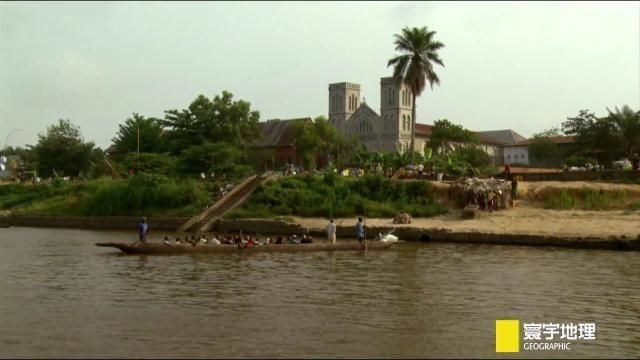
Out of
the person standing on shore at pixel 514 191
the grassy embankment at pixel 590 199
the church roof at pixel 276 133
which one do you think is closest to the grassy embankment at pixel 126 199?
the person standing on shore at pixel 514 191

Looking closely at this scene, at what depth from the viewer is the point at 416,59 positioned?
60.3m

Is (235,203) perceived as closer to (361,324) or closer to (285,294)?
(285,294)

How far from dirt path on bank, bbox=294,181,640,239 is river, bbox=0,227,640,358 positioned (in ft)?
15.9

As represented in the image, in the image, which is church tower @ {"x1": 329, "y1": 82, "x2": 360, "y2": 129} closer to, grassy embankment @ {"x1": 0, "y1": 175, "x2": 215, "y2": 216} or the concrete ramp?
grassy embankment @ {"x1": 0, "y1": 175, "x2": 215, "y2": 216}

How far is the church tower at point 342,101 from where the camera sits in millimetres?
130750

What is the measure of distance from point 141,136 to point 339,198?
43.3 meters

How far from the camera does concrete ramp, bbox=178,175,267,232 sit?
163 feet

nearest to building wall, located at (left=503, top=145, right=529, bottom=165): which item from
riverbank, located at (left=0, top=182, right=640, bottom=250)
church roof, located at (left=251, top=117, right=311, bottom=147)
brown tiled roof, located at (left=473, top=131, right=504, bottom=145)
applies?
brown tiled roof, located at (left=473, top=131, right=504, bottom=145)

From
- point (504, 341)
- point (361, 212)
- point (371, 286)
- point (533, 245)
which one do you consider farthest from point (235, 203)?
point (504, 341)

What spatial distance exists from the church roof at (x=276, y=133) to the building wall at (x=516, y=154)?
3696cm

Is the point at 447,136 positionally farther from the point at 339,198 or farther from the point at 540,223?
the point at 540,223

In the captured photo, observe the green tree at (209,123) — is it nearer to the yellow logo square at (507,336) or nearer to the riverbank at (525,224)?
the riverbank at (525,224)

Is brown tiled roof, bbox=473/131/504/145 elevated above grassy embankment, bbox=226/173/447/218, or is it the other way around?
brown tiled roof, bbox=473/131/504/145

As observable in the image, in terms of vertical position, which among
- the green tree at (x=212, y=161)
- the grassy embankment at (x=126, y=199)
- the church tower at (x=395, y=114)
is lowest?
the grassy embankment at (x=126, y=199)
